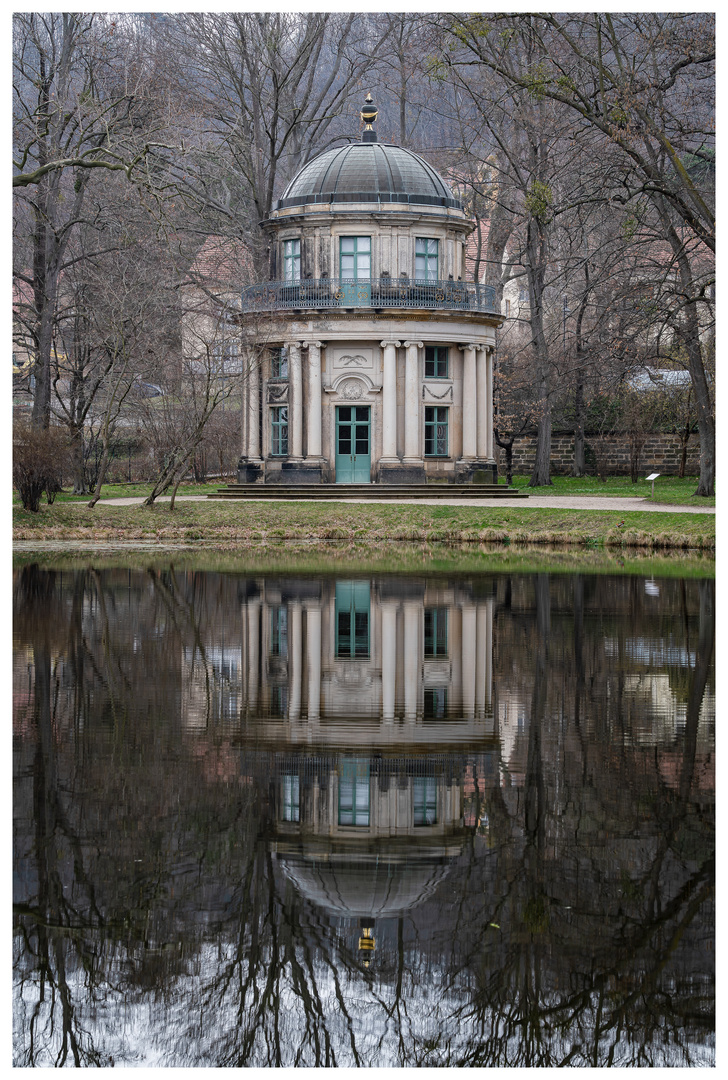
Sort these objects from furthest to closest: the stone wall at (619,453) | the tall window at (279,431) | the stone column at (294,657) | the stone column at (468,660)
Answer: the stone wall at (619,453) < the tall window at (279,431) < the stone column at (294,657) < the stone column at (468,660)

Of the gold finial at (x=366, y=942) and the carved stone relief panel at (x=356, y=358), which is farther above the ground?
the carved stone relief panel at (x=356, y=358)

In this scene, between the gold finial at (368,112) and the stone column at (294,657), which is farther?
the gold finial at (368,112)

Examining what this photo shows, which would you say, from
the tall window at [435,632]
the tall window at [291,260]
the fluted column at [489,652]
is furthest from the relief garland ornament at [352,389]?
the tall window at [435,632]

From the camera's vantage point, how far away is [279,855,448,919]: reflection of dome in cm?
528

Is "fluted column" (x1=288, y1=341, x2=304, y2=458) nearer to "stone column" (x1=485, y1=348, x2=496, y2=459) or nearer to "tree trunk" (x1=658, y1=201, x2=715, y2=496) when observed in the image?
"stone column" (x1=485, y1=348, x2=496, y2=459)

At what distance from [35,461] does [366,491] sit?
41.1ft

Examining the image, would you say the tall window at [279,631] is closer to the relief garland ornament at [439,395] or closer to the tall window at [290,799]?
the tall window at [290,799]

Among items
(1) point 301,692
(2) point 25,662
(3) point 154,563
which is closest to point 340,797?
(1) point 301,692

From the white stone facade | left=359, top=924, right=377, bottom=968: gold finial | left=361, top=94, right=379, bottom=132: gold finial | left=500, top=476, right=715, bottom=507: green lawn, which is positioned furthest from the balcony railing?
left=359, top=924, right=377, bottom=968: gold finial

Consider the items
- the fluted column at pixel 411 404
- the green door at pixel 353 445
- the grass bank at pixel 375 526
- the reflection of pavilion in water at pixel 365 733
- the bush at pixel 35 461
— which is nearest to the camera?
the reflection of pavilion in water at pixel 365 733

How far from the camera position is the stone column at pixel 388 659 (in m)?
9.56

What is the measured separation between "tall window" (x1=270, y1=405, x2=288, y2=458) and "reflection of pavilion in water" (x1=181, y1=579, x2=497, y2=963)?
28.0 metres

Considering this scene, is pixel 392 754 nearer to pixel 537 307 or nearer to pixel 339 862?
pixel 339 862

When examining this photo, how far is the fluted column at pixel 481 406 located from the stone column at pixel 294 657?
2779 centimetres
